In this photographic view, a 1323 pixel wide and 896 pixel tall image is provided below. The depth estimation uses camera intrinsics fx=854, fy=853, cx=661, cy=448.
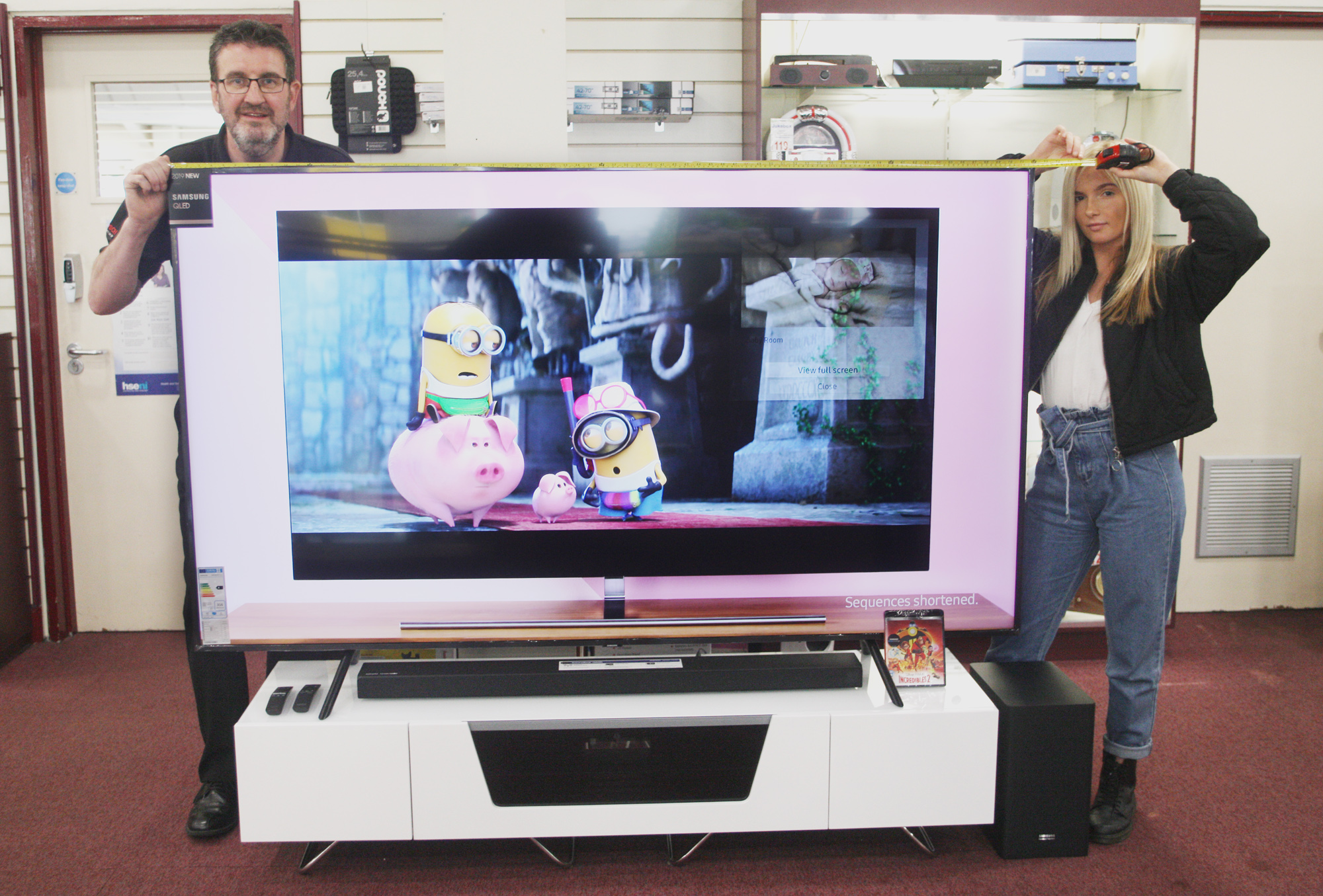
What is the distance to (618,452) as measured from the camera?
68.9 inches

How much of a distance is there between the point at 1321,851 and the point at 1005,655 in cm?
75

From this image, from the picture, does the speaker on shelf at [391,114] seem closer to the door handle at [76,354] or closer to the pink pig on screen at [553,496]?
the door handle at [76,354]

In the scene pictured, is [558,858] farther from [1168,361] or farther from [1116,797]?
[1168,361]

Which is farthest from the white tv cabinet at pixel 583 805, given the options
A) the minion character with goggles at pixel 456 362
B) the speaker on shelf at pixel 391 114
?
the speaker on shelf at pixel 391 114

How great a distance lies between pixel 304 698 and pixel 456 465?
569 mm

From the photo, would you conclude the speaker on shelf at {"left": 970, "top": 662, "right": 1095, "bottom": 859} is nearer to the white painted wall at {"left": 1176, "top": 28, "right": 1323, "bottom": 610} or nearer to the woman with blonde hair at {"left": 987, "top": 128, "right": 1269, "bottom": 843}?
the woman with blonde hair at {"left": 987, "top": 128, "right": 1269, "bottom": 843}

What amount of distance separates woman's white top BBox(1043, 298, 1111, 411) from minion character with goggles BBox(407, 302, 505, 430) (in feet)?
3.97

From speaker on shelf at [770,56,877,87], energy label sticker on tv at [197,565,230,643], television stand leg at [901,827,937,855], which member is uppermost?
speaker on shelf at [770,56,877,87]

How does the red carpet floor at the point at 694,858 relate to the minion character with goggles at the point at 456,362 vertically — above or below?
below

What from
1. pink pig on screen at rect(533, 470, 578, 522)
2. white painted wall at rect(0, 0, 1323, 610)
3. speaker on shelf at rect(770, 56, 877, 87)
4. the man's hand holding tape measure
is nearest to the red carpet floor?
pink pig on screen at rect(533, 470, 578, 522)

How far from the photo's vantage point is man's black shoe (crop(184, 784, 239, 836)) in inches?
76.1

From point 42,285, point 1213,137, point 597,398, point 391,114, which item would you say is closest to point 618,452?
point 597,398

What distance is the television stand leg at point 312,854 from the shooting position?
1.82m

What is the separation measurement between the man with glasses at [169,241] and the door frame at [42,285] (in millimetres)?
1007
